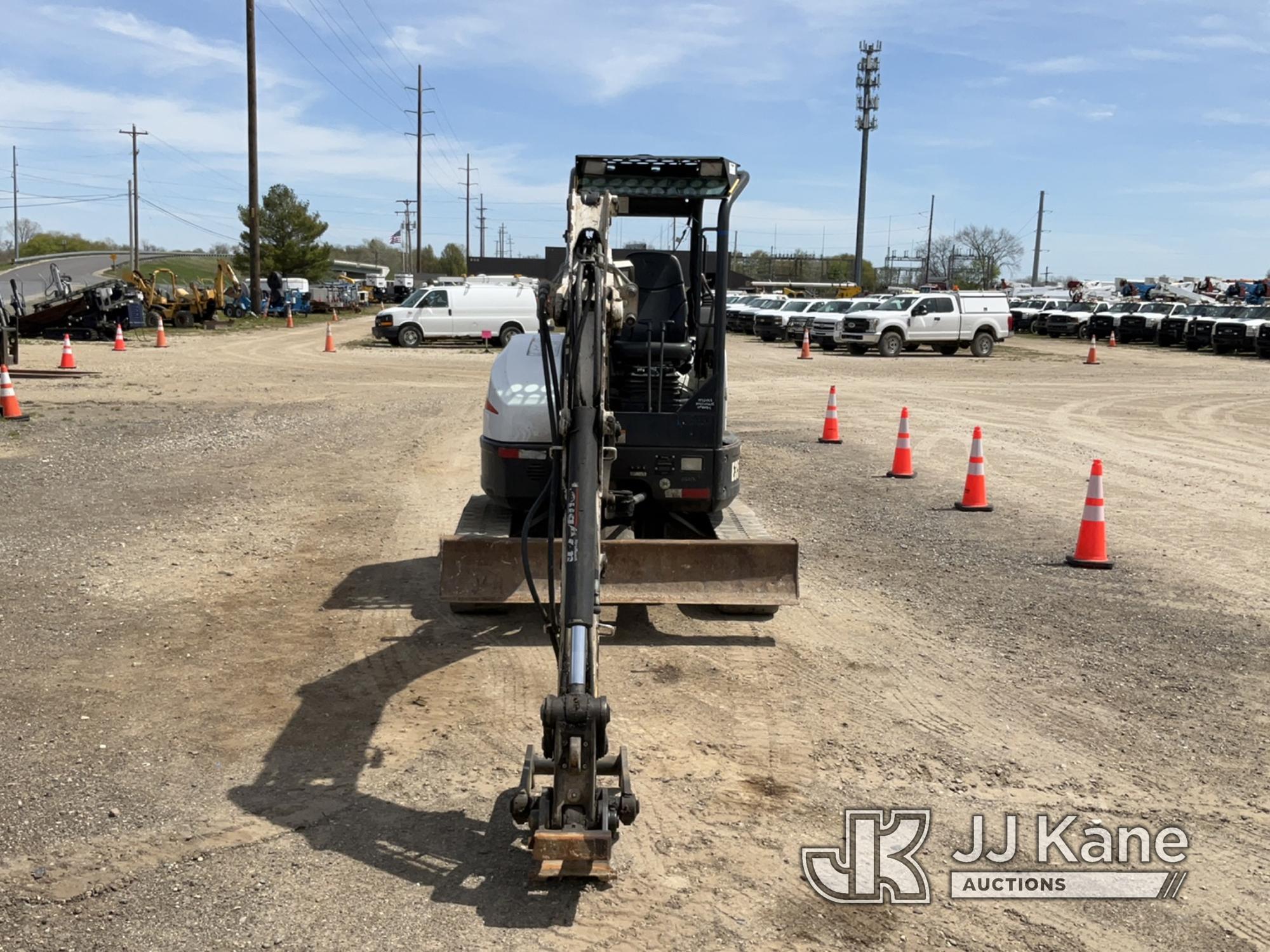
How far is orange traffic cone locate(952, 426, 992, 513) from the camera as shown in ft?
38.4

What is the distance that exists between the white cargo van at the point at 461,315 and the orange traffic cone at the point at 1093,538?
27085mm

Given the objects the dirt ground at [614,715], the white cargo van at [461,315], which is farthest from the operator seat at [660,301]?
the white cargo van at [461,315]

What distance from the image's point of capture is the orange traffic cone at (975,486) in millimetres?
11711

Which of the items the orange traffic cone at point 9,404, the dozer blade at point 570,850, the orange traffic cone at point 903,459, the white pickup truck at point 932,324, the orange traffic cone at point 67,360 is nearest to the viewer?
the dozer blade at point 570,850

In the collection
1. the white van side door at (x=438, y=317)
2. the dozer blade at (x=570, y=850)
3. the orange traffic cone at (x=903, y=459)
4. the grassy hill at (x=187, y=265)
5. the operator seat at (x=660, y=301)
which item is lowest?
the dozer blade at (x=570, y=850)

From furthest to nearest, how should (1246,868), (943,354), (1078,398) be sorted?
→ (943,354) < (1078,398) < (1246,868)

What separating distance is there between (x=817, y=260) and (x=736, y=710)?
120 m

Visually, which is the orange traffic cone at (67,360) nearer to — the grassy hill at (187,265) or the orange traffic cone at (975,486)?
the orange traffic cone at (975,486)

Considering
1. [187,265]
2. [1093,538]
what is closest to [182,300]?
[1093,538]

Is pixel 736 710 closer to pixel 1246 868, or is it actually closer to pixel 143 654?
pixel 1246 868

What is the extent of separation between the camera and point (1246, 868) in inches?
177

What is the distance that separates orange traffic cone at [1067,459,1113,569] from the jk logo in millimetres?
5057

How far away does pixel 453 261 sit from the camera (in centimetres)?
16412

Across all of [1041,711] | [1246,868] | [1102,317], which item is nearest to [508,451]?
[1041,711]
